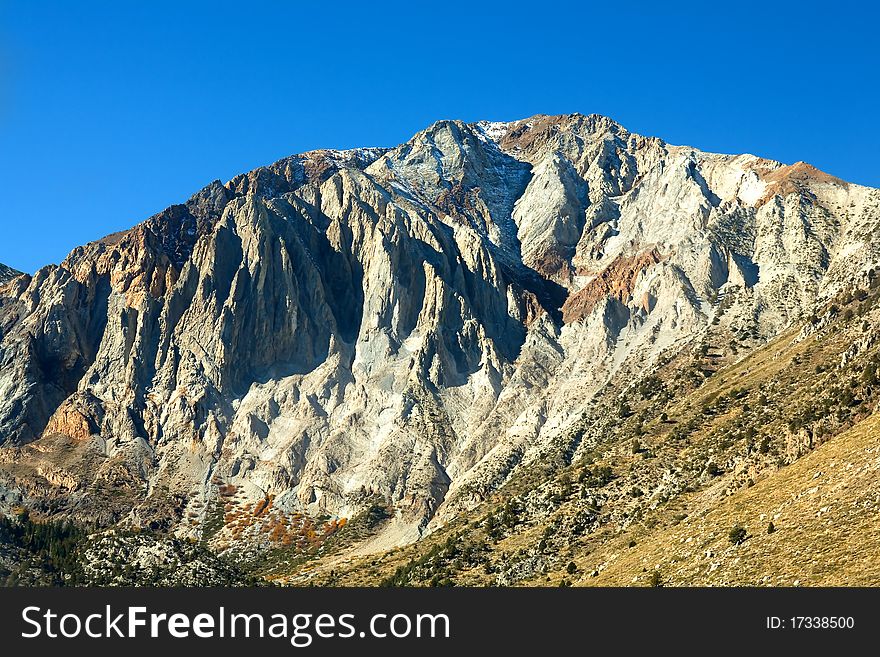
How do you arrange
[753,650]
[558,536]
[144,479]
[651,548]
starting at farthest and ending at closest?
[144,479] → [558,536] → [651,548] → [753,650]

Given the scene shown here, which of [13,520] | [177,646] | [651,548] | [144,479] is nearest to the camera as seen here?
[177,646]

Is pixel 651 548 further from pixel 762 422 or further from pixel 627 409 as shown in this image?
pixel 627 409

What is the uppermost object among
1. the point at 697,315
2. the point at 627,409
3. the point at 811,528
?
the point at 697,315

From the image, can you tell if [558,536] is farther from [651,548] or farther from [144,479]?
[144,479]

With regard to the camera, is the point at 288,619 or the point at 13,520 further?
the point at 13,520

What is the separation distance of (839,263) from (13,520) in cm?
15725

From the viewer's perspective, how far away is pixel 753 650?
159 ft

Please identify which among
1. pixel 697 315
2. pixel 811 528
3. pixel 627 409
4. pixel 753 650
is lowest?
pixel 753 650

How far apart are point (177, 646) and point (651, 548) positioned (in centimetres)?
5073


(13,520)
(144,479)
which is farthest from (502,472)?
(13,520)

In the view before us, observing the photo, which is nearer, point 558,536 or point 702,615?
point 702,615

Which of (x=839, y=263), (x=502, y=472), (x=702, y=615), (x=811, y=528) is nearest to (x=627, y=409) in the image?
(x=502, y=472)

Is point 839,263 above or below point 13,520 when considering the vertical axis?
above

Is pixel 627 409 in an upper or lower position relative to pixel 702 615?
upper
